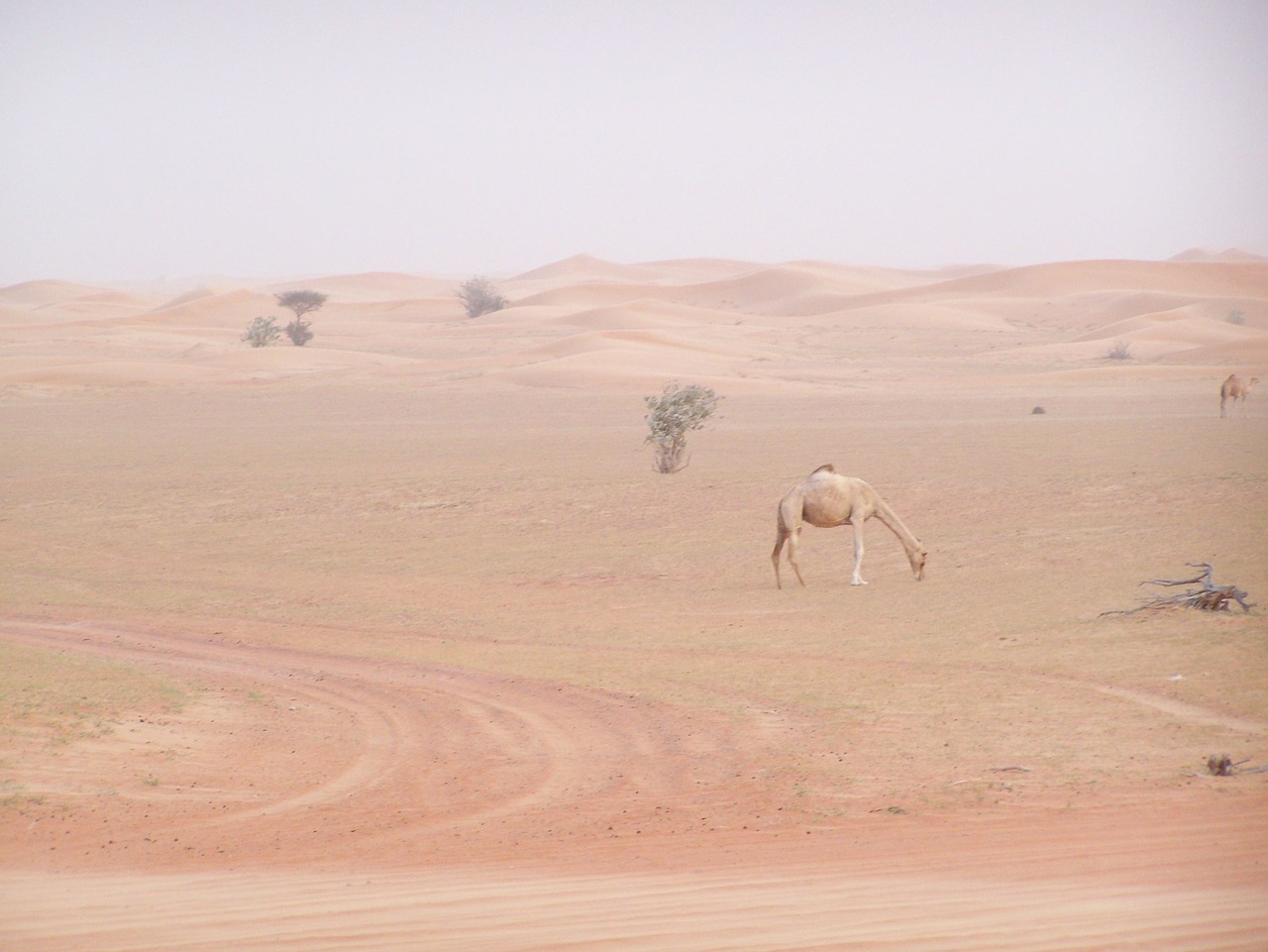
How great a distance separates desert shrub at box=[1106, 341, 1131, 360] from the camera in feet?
193

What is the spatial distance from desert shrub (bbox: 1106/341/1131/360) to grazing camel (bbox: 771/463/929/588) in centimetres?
4645

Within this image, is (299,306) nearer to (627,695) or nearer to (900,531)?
(900,531)

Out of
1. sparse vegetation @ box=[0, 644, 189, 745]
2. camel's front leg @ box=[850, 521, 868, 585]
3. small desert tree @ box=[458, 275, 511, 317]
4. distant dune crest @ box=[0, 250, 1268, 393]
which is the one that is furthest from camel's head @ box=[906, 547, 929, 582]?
small desert tree @ box=[458, 275, 511, 317]

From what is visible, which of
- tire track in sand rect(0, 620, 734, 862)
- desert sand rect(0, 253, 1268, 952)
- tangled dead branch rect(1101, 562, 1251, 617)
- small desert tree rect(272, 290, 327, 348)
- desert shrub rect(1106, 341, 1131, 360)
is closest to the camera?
desert sand rect(0, 253, 1268, 952)

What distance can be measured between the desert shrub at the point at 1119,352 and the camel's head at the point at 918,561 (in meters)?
46.4

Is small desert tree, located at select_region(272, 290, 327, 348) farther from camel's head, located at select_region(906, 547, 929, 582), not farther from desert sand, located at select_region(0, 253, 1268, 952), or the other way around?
camel's head, located at select_region(906, 547, 929, 582)

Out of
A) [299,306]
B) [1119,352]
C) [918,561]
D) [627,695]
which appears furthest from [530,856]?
[299,306]

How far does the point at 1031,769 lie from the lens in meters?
8.41

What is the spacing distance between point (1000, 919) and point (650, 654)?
782 cm

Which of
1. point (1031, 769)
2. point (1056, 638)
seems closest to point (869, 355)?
point (1056, 638)

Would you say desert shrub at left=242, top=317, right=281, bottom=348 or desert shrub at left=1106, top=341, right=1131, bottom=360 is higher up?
desert shrub at left=242, top=317, right=281, bottom=348

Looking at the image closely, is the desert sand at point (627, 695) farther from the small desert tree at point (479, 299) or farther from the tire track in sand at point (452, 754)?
the small desert tree at point (479, 299)

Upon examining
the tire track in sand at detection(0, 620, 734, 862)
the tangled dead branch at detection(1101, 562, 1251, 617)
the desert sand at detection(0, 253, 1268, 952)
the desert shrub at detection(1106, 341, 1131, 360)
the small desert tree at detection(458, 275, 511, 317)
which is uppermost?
the small desert tree at detection(458, 275, 511, 317)

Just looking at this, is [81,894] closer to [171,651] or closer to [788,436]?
[171,651]
